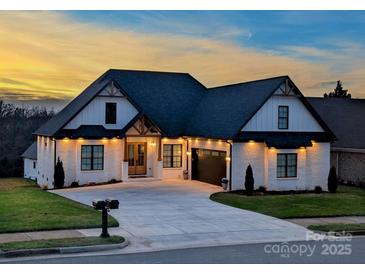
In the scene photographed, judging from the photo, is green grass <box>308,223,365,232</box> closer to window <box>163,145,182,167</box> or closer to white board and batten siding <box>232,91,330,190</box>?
white board and batten siding <box>232,91,330,190</box>

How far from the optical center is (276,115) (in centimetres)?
2788

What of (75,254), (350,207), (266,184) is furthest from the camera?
(266,184)

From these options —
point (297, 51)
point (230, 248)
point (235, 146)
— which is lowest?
point (230, 248)

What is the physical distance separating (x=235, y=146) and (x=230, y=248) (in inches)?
546

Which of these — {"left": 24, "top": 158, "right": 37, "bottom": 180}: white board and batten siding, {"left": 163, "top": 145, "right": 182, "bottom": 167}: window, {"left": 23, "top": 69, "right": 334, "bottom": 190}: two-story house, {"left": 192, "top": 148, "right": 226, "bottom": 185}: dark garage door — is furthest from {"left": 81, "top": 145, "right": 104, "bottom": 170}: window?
{"left": 24, "top": 158, "right": 37, "bottom": 180}: white board and batten siding

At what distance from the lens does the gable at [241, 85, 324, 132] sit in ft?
90.1

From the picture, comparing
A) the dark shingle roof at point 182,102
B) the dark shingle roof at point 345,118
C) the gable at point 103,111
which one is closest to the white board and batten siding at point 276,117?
the dark shingle roof at point 182,102

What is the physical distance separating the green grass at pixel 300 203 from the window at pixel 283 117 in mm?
4261

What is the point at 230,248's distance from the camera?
531 inches

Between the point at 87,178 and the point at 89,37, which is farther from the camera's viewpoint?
the point at 87,178

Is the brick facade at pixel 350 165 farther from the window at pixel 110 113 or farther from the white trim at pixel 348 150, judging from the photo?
the window at pixel 110 113

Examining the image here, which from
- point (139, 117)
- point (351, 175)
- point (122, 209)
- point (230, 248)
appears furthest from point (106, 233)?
point (351, 175)

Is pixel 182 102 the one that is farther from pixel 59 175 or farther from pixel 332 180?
pixel 332 180

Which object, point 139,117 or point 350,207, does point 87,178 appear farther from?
point 350,207
